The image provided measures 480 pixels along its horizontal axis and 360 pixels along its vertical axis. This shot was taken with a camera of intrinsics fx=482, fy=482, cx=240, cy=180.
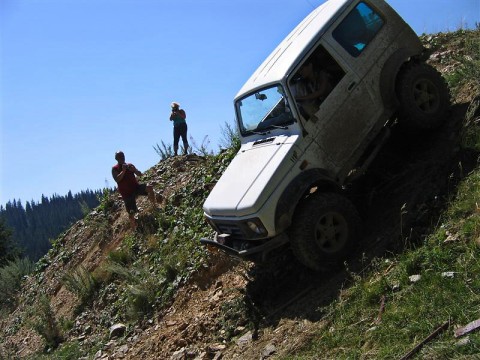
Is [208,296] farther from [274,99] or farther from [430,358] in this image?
[430,358]

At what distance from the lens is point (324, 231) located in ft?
17.3

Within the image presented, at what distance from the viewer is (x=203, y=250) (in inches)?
295

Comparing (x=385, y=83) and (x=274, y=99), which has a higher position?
(x=274, y=99)

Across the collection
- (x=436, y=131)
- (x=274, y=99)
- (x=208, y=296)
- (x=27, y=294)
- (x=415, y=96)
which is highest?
(x=27, y=294)

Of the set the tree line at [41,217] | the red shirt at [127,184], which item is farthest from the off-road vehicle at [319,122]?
the tree line at [41,217]

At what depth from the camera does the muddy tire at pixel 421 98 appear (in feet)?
20.1

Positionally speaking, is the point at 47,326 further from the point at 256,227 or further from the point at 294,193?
the point at 294,193

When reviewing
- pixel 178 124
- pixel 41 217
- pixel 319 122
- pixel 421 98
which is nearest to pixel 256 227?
pixel 319 122

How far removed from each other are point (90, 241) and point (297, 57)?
24.0 feet

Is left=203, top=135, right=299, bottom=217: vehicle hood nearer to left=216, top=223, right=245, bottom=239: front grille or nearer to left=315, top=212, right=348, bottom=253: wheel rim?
left=216, top=223, right=245, bottom=239: front grille

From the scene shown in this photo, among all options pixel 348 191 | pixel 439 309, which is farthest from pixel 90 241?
pixel 439 309

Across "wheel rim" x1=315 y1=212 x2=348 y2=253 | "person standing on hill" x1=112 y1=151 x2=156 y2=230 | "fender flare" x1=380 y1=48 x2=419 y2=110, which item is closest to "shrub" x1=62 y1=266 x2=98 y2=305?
"person standing on hill" x1=112 y1=151 x2=156 y2=230

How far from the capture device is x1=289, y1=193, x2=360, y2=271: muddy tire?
514 centimetres

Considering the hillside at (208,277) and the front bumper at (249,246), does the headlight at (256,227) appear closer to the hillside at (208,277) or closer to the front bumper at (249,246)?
the front bumper at (249,246)
